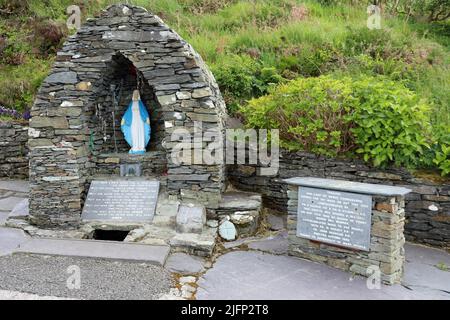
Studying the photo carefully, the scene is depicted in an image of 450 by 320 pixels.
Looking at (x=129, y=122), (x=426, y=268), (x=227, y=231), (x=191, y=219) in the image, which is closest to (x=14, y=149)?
(x=129, y=122)

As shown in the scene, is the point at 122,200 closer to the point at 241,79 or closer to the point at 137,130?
the point at 137,130

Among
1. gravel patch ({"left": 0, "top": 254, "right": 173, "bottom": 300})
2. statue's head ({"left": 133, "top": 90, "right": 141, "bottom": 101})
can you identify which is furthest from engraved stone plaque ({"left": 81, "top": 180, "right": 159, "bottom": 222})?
statue's head ({"left": 133, "top": 90, "right": 141, "bottom": 101})

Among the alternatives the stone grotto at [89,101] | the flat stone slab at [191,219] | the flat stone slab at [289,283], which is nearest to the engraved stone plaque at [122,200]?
the stone grotto at [89,101]

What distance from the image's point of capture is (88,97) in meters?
6.56

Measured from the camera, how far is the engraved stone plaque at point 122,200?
20.9ft

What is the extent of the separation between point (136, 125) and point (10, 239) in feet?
9.59

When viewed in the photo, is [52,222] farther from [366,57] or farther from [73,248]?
[366,57]

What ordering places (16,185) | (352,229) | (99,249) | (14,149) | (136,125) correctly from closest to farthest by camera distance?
1. (352,229)
2. (99,249)
3. (136,125)
4. (16,185)
5. (14,149)

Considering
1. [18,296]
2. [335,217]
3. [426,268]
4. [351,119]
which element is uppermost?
[351,119]

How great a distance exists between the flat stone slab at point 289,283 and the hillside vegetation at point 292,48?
208 centimetres

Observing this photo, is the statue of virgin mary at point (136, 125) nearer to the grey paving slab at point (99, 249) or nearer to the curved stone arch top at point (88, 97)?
the curved stone arch top at point (88, 97)

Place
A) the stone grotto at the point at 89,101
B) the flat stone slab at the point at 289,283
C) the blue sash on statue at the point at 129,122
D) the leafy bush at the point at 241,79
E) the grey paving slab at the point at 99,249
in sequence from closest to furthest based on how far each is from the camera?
the flat stone slab at the point at 289,283
the grey paving slab at the point at 99,249
the stone grotto at the point at 89,101
the blue sash on statue at the point at 129,122
the leafy bush at the point at 241,79

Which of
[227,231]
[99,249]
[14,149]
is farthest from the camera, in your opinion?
[14,149]

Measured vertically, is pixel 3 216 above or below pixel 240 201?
below
